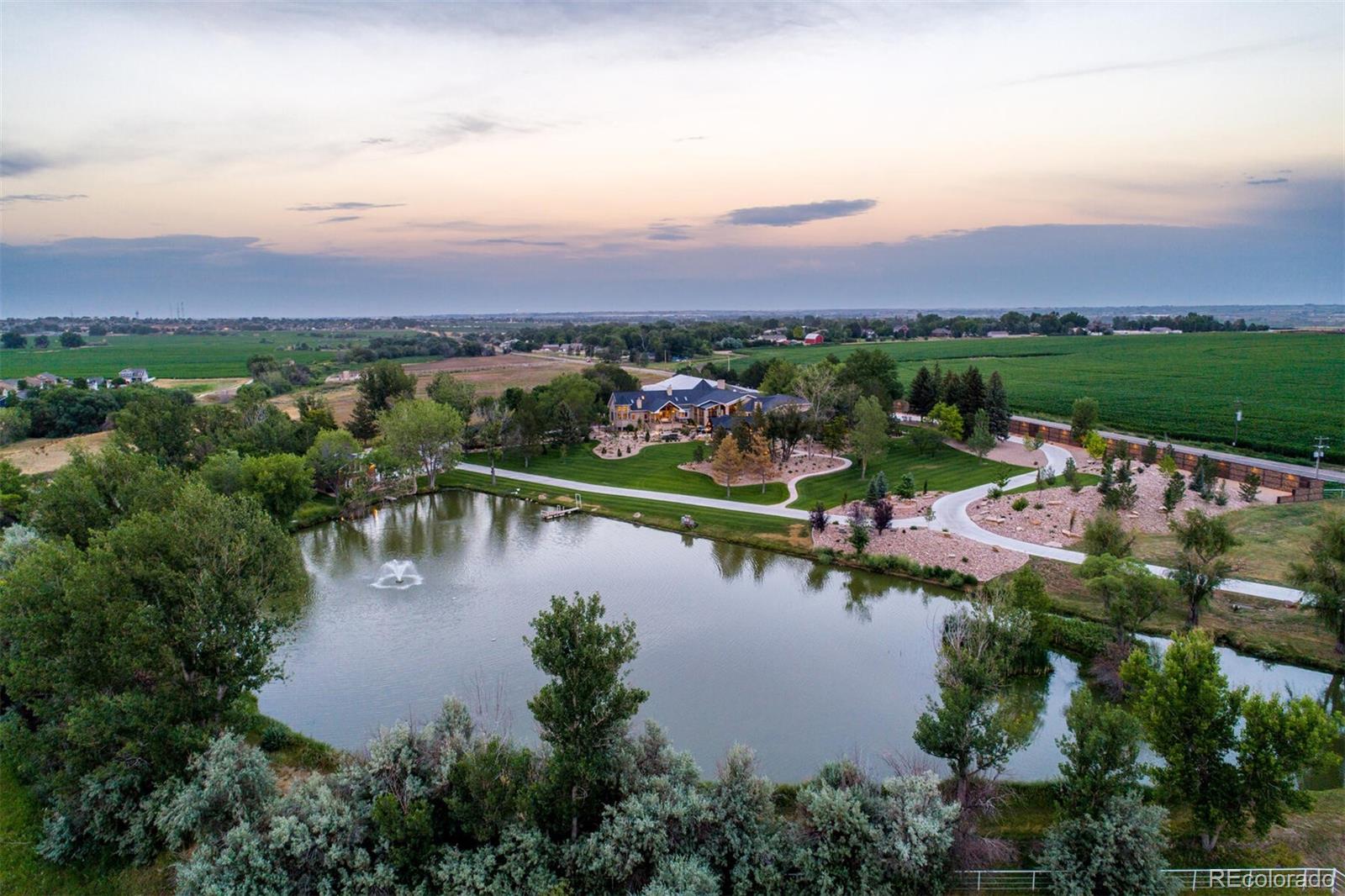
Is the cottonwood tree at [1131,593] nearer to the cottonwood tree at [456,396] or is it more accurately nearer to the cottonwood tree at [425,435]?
the cottonwood tree at [425,435]

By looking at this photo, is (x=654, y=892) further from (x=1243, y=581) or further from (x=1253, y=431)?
(x=1253, y=431)

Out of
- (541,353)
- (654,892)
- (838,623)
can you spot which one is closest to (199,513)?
(654,892)

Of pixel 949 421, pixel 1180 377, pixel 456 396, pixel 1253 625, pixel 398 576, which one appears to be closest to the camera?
pixel 1253 625

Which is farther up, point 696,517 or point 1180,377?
point 1180,377

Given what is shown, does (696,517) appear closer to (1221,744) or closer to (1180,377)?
(1221,744)

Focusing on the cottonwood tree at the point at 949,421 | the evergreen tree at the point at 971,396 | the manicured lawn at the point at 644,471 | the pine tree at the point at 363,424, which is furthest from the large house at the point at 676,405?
the pine tree at the point at 363,424

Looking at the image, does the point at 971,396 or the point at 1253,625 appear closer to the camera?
the point at 1253,625

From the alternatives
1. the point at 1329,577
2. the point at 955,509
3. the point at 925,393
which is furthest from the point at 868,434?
the point at 1329,577
